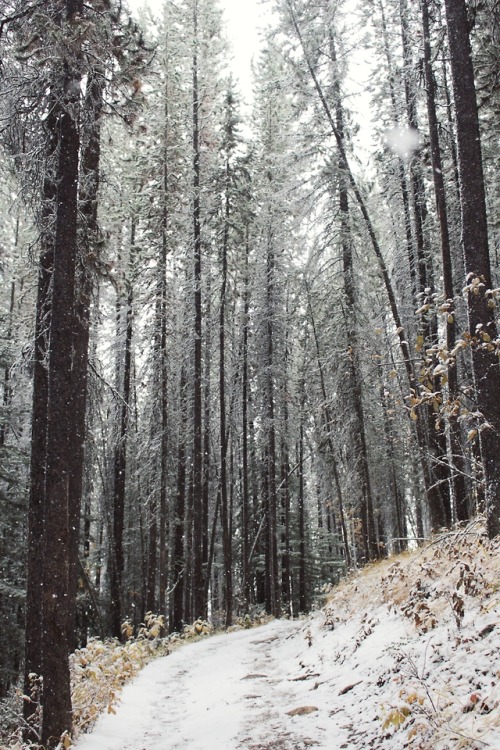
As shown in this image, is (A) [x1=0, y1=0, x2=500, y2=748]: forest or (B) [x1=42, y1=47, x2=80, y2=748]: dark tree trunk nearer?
(B) [x1=42, y1=47, x2=80, y2=748]: dark tree trunk

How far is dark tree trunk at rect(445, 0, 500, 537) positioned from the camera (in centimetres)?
708

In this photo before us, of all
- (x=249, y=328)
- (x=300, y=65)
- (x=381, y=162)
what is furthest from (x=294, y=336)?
(x=300, y=65)

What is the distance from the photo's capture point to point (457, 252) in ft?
52.2

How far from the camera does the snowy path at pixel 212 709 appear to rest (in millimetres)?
5762

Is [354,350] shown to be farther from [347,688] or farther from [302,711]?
[302,711]

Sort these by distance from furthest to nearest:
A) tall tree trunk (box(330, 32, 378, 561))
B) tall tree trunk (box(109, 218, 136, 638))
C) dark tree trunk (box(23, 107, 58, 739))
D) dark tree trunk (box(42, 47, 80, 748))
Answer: tall tree trunk (box(109, 218, 136, 638)) < tall tree trunk (box(330, 32, 378, 561)) < dark tree trunk (box(23, 107, 58, 739)) < dark tree trunk (box(42, 47, 80, 748))

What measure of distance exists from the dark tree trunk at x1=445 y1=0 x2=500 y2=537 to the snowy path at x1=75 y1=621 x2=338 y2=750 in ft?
11.2

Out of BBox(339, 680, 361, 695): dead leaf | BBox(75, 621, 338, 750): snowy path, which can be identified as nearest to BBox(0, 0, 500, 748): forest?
BBox(75, 621, 338, 750): snowy path

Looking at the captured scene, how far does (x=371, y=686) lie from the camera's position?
5918 millimetres

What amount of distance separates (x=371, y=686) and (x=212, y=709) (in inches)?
97.5

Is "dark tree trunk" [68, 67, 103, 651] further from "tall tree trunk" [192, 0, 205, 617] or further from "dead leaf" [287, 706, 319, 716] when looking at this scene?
"tall tree trunk" [192, 0, 205, 617]

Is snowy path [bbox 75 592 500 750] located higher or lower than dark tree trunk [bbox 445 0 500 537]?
lower

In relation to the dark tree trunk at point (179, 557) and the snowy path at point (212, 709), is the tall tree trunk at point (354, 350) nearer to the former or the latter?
the snowy path at point (212, 709)

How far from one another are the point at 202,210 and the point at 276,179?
12.5 feet
